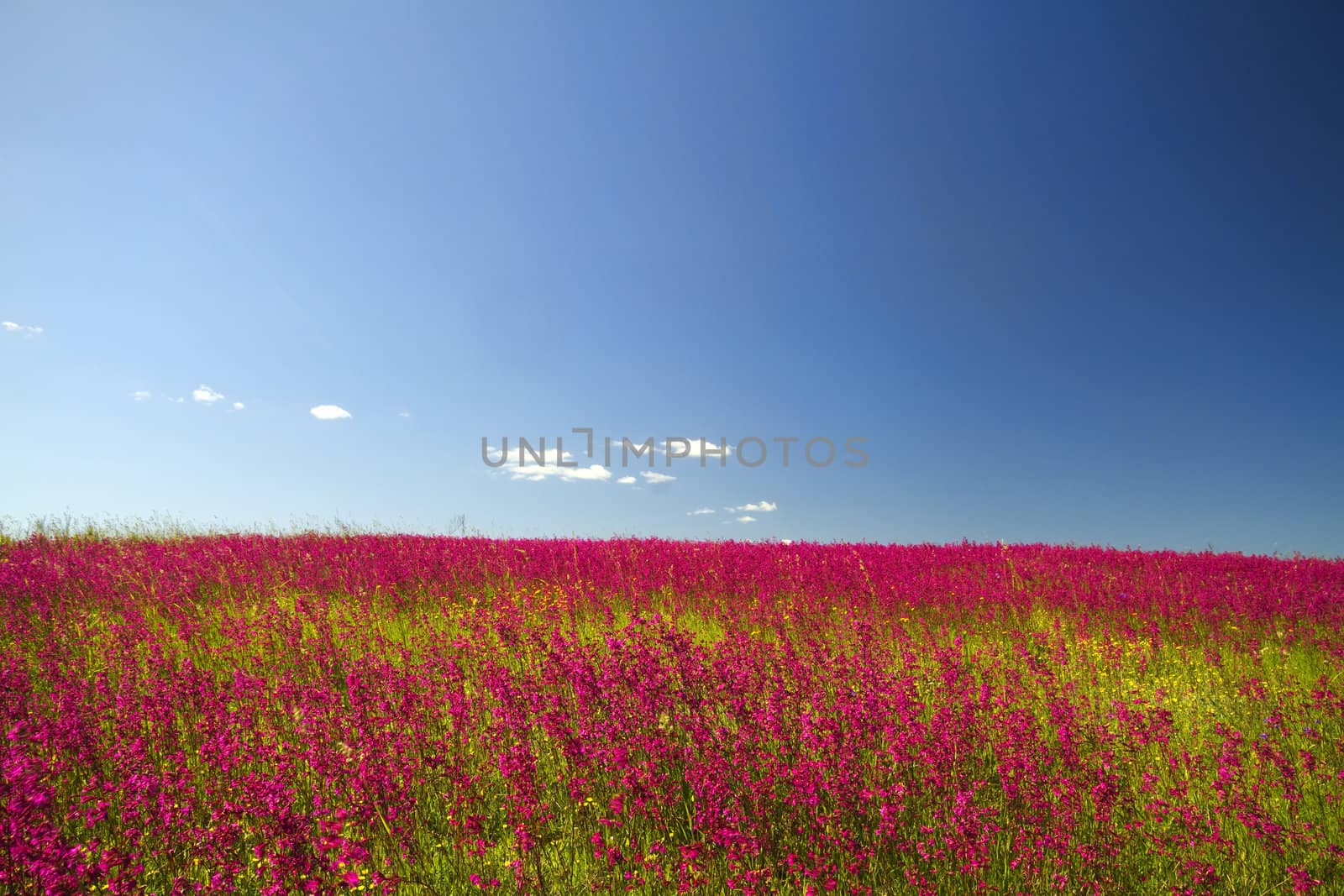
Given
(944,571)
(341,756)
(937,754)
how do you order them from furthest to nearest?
1. (944,571)
2. (937,754)
3. (341,756)

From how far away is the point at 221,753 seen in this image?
2.77m

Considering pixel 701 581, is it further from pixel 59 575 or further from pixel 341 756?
pixel 59 575

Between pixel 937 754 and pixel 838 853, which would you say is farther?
pixel 937 754

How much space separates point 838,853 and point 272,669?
4972mm

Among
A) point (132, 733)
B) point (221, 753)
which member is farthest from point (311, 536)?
point (221, 753)

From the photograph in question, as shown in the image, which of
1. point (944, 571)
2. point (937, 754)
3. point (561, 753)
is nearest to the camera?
point (937, 754)

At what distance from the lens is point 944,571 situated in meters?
9.94

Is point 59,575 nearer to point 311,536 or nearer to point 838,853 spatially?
point 311,536

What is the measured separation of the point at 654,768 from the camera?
8.50 feet

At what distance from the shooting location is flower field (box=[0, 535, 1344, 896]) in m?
2.29

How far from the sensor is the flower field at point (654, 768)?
7.52 ft

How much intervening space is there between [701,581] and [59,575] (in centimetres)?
944

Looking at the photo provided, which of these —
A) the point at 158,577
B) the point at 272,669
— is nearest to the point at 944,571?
the point at 272,669

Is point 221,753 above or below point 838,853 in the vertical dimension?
above
